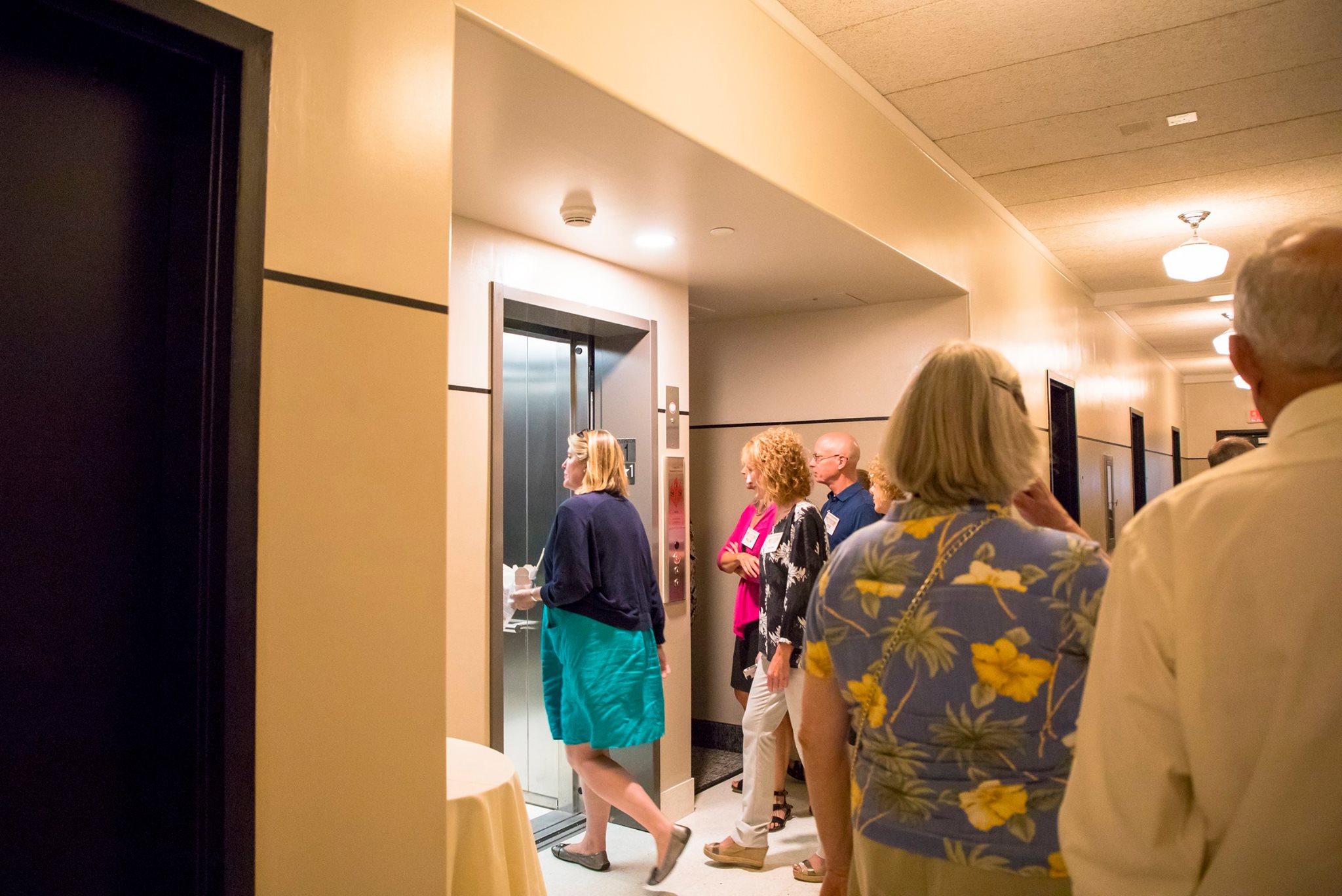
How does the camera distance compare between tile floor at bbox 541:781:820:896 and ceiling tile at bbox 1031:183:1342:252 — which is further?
ceiling tile at bbox 1031:183:1342:252

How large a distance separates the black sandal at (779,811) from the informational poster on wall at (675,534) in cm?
104

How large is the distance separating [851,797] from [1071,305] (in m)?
7.22

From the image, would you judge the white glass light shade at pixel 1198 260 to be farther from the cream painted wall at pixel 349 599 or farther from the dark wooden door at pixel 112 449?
the dark wooden door at pixel 112 449

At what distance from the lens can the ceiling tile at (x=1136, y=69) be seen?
144 inches

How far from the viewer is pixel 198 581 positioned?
5.05ft

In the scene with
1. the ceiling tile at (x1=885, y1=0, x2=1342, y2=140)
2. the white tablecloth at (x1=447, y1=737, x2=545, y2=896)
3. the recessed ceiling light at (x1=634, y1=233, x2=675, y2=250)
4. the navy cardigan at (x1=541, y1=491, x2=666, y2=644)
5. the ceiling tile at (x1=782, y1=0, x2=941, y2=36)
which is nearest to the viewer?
the white tablecloth at (x1=447, y1=737, x2=545, y2=896)

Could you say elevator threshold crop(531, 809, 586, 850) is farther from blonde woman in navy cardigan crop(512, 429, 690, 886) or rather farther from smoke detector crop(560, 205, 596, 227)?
→ smoke detector crop(560, 205, 596, 227)

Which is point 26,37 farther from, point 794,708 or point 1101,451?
point 1101,451

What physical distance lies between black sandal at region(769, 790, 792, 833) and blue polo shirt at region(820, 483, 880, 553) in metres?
1.21

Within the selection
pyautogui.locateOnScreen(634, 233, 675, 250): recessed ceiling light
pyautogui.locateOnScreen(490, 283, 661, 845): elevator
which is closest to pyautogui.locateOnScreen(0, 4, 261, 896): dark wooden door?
pyautogui.locateOnScreen(490, 283, 661, 845): elevator

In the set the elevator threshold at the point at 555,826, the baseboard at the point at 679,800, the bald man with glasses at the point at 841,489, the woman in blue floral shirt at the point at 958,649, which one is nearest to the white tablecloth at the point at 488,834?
the woman in blue floral shirt at the point at 958,649

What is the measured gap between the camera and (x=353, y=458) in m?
1.76

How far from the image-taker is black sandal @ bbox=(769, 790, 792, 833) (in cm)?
431

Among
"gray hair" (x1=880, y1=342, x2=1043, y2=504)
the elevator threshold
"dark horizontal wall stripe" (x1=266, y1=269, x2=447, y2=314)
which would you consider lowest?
the elevator threshold
